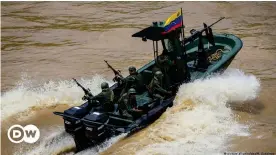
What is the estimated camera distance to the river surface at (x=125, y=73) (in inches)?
385

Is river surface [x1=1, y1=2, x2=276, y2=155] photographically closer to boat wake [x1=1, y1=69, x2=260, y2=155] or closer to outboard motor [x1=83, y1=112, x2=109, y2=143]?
boat wake [x1=1, y1=69, x2=260, y2=155]

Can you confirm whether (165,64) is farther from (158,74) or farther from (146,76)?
(146,76)

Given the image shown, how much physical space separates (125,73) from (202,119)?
4.84 metres

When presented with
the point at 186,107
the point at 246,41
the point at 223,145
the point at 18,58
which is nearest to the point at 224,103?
the point at 186,107

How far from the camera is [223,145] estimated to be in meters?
9.48

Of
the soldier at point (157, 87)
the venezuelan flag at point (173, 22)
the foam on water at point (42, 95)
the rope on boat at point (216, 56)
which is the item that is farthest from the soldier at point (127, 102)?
the rope on boat at point (216, 56)

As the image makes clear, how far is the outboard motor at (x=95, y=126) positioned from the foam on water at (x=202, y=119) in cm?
89

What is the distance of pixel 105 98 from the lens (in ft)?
32.3

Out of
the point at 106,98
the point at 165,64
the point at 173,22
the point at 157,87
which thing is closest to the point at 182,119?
the point at 157,87

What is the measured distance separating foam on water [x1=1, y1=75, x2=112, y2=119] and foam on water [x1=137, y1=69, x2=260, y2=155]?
125 inches

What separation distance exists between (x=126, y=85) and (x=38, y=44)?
340 inches

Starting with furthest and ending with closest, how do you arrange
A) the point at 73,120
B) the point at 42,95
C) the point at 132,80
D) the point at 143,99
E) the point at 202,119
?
the point at 42,95 < the point at 143,99 < the point at 132,80 < the point at 202,119 < the point at 73,120

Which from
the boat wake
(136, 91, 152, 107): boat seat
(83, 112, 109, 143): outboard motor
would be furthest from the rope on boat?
(83, 112, 109, 143): outboard motor

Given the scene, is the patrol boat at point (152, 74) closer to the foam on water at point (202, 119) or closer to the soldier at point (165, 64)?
the soldier at point (165, 64)
